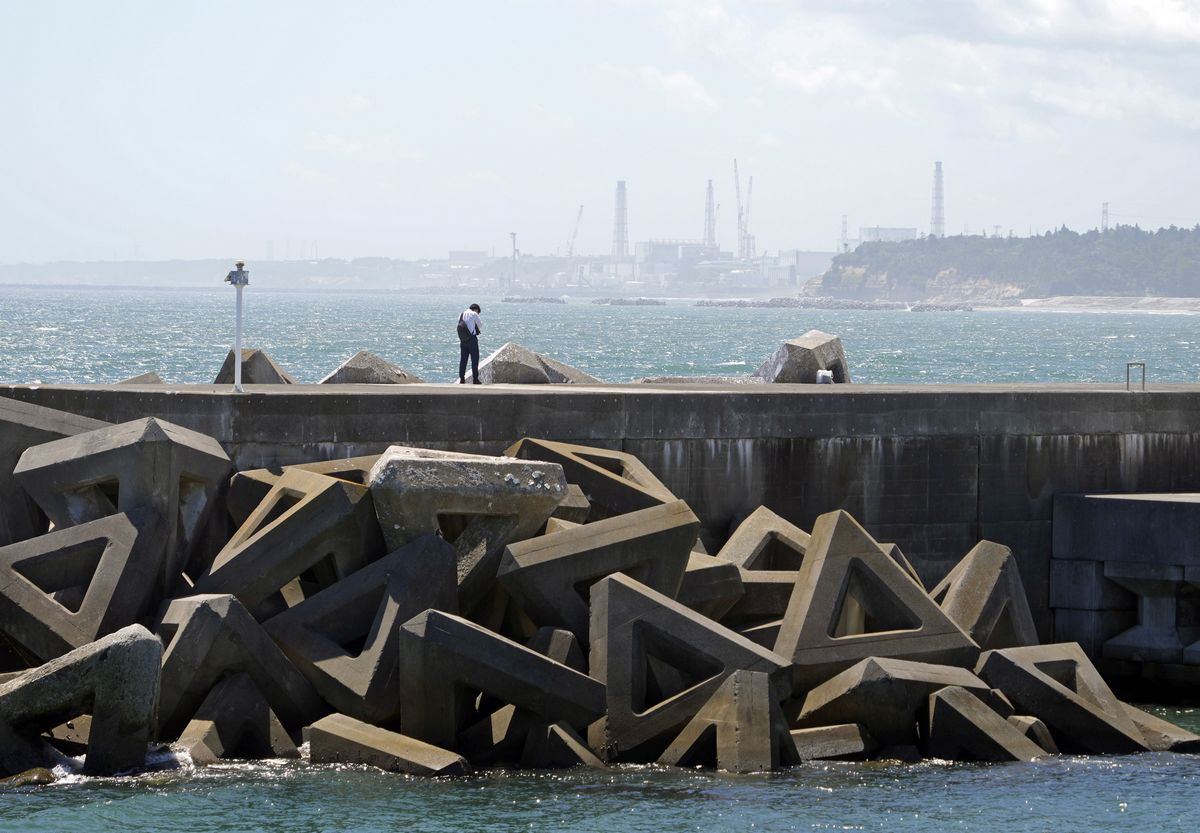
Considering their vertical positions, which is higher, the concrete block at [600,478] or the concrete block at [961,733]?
the concrete block at [600,478]

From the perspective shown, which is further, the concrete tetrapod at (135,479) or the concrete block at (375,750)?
the concrete tetrapod at (135,479)

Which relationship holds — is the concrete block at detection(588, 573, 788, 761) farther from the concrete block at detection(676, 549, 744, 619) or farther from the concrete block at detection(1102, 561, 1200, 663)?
the concrete block at detection(1102, 561, 1200, 663)

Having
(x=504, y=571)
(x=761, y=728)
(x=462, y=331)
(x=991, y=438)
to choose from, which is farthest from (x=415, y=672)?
(x=462, y=331)

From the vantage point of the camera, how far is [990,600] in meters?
13.7

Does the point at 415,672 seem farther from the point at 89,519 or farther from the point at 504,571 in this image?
the point at 89,519

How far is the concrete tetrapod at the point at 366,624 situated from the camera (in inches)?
445

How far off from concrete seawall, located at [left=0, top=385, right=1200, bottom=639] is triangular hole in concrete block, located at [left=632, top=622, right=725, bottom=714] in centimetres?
374

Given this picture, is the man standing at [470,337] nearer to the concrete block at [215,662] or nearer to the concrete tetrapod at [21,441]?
the concrete tetrapod at [21,441]

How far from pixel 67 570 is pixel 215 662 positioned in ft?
5.03

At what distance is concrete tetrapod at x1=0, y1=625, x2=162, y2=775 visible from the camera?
10.3 metres

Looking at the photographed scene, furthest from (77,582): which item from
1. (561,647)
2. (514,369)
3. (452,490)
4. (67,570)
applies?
(514,369)

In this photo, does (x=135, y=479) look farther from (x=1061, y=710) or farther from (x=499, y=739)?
(x=1061, y=710)

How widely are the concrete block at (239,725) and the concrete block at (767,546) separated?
4.22 metres

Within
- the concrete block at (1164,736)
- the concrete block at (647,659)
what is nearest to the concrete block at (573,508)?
the concrete block at (647,659)
